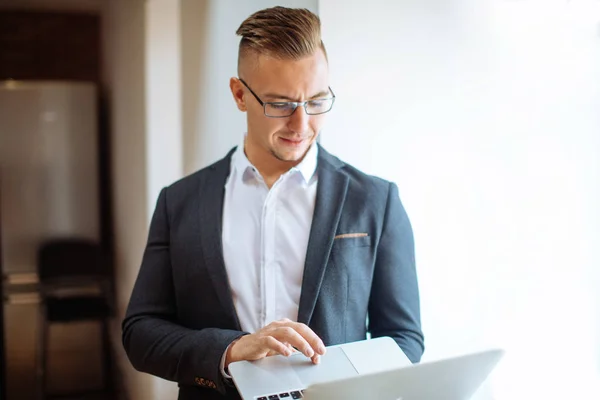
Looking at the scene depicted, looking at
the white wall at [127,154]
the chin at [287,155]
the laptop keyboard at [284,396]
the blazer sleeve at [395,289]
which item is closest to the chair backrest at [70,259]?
the white wall at [127,154]

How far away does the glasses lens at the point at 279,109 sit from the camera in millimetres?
1349

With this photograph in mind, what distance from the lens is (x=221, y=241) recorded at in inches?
54.2

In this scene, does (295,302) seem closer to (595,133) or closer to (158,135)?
(158,135)

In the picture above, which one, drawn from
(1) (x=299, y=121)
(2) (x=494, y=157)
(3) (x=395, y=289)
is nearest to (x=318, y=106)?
(1) (x=299, y=121)

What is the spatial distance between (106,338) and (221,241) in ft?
4.38

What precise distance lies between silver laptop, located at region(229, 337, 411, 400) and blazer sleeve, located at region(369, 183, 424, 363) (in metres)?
0.12

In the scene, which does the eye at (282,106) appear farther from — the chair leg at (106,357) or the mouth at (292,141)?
the chair leg at (106,357)

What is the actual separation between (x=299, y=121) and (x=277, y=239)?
0.27 m

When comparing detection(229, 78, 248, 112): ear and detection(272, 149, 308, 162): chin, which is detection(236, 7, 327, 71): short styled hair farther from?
detection(272, 149, 308, 162): chin

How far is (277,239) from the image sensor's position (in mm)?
1435

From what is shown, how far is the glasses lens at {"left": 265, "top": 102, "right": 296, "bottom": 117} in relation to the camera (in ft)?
4.42

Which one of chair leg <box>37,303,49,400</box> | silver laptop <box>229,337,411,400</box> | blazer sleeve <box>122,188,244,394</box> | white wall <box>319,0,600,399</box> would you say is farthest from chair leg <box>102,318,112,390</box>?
silver laptop <box>229,337,411,400</box>

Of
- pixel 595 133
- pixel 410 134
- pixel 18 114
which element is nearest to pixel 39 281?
pixel 18 114

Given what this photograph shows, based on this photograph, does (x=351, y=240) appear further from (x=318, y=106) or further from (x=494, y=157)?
(x=494, y=157)
